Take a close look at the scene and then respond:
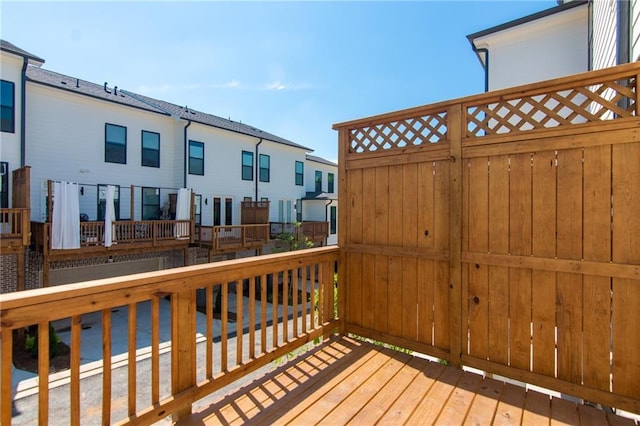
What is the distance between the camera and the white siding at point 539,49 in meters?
6.01

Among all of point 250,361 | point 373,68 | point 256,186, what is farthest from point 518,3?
point 256,186

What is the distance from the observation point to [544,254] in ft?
7.73

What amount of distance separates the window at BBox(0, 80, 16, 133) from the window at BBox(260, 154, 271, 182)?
30.7 feet

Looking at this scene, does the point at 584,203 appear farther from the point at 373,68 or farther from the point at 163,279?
the point at 373,68

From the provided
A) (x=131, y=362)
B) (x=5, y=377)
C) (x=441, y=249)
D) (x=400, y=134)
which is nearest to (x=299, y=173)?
(x=400, y=134)

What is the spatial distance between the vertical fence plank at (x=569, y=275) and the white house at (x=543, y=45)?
3367mm

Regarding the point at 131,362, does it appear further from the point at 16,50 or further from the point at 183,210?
the point at 16,50

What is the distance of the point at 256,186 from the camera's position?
1600cm

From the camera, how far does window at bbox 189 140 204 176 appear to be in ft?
43.0

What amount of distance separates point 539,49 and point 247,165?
12249 millimetres

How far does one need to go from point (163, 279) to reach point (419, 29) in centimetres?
861

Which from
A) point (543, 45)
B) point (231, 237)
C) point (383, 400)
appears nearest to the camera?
point (383, 400)

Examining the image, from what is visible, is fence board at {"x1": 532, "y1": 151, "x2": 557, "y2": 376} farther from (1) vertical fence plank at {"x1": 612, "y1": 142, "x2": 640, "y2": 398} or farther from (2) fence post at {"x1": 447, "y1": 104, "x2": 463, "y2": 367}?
(2) fence post at {"x1": 447, "y1": 104, "x2": 463, "y2": 367}

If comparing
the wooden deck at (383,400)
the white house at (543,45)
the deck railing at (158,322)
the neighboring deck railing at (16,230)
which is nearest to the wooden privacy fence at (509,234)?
the wooden deck at (383,400)
